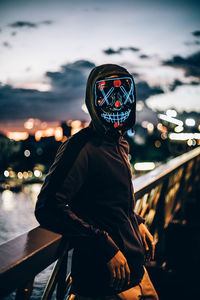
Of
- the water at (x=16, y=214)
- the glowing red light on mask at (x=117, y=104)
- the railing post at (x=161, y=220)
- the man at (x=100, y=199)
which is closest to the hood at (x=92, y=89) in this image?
the man at (x=100, y=199)

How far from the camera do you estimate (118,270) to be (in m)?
1.29

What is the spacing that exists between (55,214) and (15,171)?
108681mm

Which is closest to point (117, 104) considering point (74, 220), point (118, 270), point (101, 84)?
point (101, 84)

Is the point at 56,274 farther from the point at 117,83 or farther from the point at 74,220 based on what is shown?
the point at 117,83

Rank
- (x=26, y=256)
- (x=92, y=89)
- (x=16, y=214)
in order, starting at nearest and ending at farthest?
(x=26, y=256), (x=92, y=89), (x=16, y=214)

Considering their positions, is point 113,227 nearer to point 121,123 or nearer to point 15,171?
point 121,123

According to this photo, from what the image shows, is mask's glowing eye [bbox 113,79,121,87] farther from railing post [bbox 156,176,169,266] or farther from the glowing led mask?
railing post [bbox 156,176,169,266]

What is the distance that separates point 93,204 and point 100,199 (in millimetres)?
40

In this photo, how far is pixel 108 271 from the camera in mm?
1332

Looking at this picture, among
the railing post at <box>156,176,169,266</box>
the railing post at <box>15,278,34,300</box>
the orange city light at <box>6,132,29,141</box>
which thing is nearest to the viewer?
the railing post at <box>15,278,34,300</box>

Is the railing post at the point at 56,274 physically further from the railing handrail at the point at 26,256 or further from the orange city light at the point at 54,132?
the orange city light at the point at 54,132

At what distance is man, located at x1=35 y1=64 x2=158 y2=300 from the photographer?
1.24 meters

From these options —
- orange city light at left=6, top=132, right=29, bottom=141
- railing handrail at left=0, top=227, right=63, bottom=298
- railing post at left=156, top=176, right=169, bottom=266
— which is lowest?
orange city light at left=6, top=132, right=29, bottom=141

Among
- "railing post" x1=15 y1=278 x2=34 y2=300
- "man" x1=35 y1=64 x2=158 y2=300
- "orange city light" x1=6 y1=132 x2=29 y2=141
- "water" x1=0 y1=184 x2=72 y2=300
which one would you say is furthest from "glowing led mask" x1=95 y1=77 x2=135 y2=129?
"orange city light" x1=6 y1=132 x2=29 y2=141
